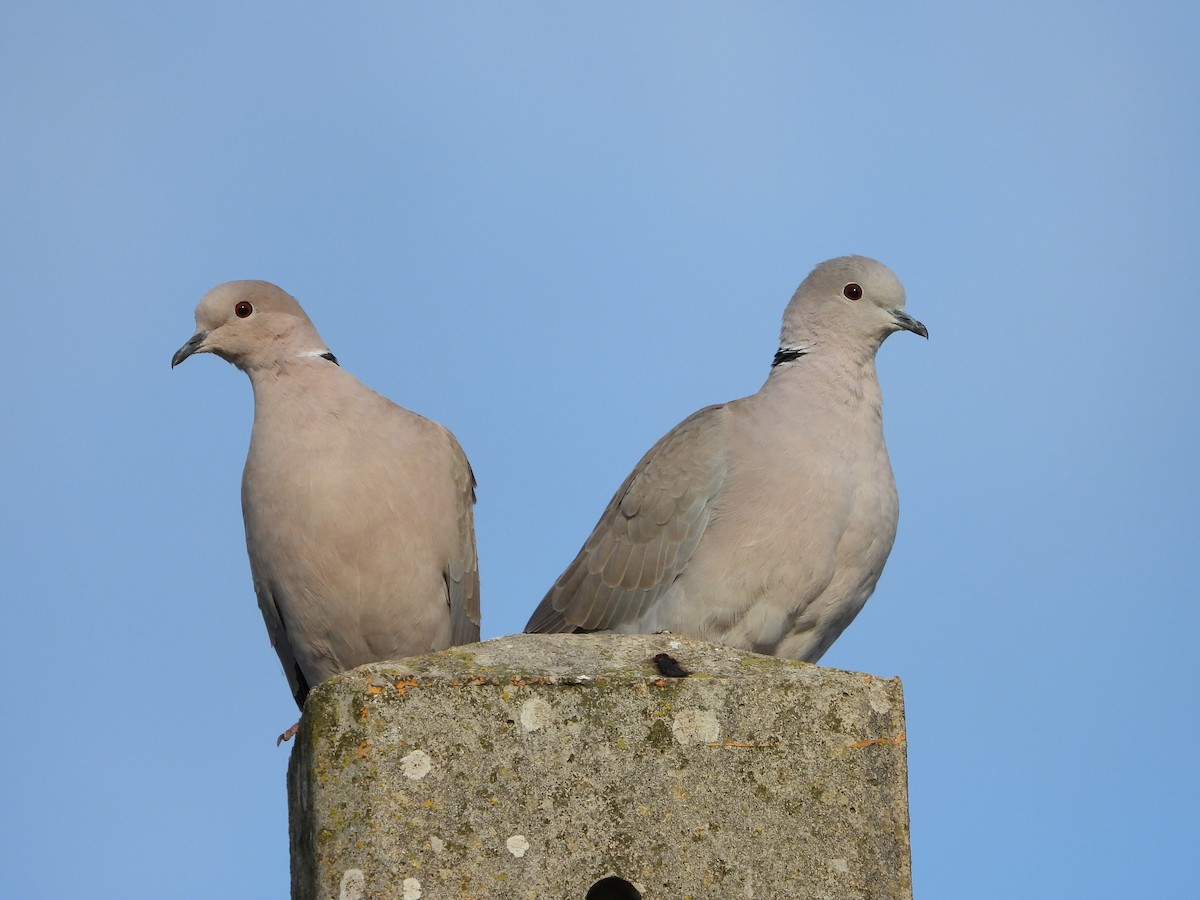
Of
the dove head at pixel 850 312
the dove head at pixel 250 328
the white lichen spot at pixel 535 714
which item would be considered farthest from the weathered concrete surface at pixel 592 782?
the dove head at pixel 850 312

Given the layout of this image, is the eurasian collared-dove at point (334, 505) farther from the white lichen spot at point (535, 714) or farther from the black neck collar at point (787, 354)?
the white lichen spot at point (535, 714)

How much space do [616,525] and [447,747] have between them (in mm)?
4171

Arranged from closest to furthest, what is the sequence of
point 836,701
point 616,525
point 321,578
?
point 836,701 < point 321,578 < point 616,525

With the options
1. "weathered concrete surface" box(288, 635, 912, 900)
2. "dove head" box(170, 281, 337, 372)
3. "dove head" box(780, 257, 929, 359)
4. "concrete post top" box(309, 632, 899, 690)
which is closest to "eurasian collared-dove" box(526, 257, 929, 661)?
"dove head" box(780, 257, 929, 359)

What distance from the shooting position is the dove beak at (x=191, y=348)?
7840mm

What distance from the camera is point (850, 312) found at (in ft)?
26.9

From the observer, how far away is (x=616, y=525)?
26.3ft

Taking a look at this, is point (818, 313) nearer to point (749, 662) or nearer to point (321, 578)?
point (321, 578)

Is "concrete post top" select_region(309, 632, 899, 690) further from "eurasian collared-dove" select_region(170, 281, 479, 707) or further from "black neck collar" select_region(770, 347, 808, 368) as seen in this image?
→ "black neck collar" select_region(770, 347, 808, 368)

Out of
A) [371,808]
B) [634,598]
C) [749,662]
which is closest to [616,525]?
[634,598]

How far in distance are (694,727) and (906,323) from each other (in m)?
4.60

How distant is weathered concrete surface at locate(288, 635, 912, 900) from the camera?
381 centimetres

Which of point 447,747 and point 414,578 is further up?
point 414,578

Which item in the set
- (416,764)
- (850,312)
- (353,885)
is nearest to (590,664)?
(416,764)
